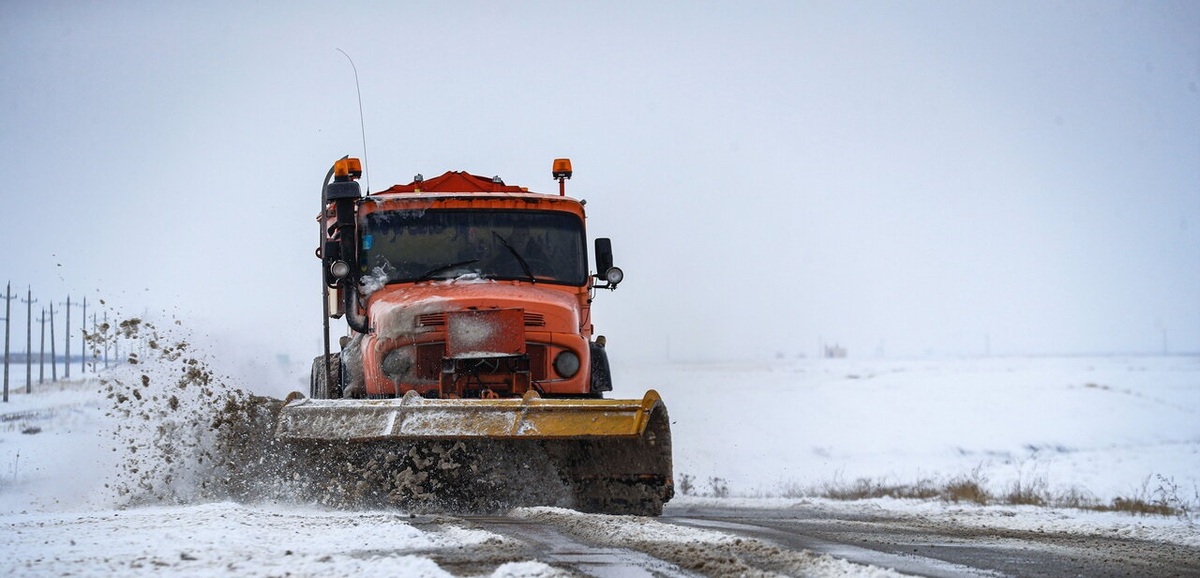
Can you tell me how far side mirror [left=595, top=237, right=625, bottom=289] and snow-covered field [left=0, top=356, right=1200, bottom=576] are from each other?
278cm

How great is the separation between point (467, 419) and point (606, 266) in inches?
120

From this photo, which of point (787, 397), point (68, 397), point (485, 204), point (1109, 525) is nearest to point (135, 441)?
point (485, 204)

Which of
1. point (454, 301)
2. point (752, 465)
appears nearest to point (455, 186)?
point (454, 301)

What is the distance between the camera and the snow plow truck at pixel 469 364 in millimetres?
8844

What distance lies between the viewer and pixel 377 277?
10766 millimetres

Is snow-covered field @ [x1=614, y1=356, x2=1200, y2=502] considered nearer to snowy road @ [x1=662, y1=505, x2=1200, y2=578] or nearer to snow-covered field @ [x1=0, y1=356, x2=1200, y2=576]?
snow-covered field @ [x1=0, y1=356, x2=1200, y2=576]

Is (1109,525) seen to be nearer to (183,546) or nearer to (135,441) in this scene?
(183,546)

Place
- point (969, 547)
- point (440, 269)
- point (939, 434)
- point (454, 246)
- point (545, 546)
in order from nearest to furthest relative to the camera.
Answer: point (545, 546) → point (969, 547) → point (440, 269) → point (454, 246) → point (939, 434)

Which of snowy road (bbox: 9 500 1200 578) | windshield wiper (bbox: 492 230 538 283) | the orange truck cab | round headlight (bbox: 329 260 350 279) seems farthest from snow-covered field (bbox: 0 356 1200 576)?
windshield wiper (bbox: 492 230 538 283)

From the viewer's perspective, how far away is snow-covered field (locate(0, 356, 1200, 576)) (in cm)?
602

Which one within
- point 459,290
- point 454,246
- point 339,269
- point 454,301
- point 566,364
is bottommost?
point 566,364

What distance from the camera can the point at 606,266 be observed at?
11422mm

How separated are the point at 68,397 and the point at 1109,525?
3929 centimetres

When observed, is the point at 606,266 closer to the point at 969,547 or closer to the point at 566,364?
the point at 566,364
